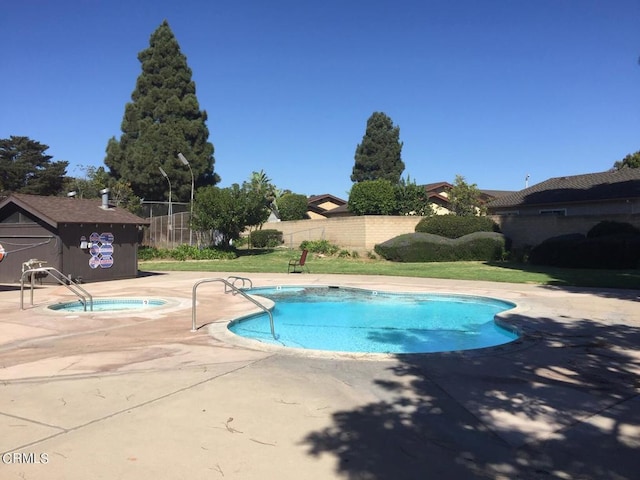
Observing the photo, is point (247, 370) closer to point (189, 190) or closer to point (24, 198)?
point (24, 198)

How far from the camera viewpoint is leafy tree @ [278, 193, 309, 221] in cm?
5769

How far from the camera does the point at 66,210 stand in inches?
744

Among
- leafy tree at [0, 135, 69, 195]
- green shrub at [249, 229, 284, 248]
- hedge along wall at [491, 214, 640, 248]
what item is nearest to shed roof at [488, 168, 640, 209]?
hedge along wall at [491, 214, 640, 248]

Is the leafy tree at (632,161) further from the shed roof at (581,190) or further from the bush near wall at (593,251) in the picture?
the bush near wall at (593,251)

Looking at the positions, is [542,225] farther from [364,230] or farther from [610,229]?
[364,230]

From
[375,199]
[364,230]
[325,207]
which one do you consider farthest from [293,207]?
[364,230]

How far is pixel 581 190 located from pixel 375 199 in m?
17.4

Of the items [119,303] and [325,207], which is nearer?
[119,303]

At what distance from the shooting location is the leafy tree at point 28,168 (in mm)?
56156

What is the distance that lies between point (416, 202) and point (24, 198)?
32.3 metres

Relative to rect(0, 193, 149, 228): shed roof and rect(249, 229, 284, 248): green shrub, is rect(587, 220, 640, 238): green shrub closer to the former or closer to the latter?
rect(0, 193, 149, 228): shed roof

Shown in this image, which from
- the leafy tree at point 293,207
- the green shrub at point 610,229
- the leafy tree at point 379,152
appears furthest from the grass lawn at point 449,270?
the leafy tree at point 379,152

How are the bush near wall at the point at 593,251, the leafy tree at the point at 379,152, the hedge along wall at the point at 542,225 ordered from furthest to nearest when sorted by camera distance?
the leafy tree at the point at 379,152 → the hedge along wall at the point at 542,225 → the bush near wall at the point at 593,251

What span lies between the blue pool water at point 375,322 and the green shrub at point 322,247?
1624 cm
